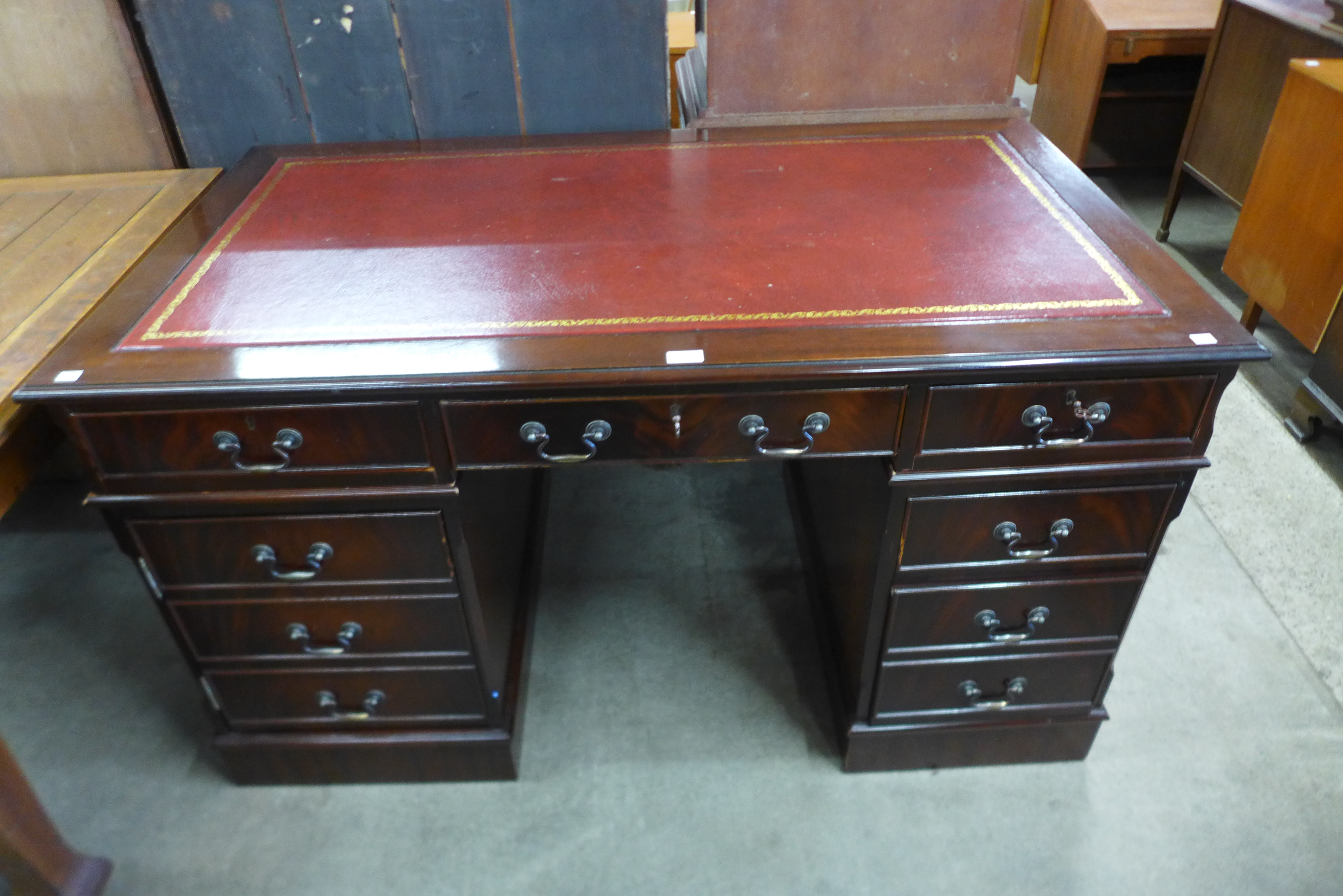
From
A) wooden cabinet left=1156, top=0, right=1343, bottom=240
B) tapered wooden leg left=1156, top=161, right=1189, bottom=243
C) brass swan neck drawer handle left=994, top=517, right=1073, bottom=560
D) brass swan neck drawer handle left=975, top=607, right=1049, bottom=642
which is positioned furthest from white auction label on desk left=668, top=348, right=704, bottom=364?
tapered wooden leg left=1156, top=161, right=1189, bottom=243

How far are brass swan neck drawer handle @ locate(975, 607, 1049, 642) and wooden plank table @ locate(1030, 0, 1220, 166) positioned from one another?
2564mm

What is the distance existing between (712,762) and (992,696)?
19.3 inches

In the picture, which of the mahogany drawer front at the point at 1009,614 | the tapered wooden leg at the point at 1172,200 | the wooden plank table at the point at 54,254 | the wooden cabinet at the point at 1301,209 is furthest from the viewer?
the tapered wooden leg at the point at 1172,200

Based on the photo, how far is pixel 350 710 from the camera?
1.51 metres

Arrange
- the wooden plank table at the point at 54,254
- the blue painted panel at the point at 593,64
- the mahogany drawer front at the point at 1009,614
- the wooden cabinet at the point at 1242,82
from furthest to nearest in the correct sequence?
Answer: the wooden cabinet at the point at 1242,82 < the blue painted panel at the point at 593,64 < the mahogany drawer front at the point at 1009,614 < the wooden plank table at the point at 54,254

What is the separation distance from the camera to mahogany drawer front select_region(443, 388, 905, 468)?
113 cm

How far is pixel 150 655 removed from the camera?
6.04ft

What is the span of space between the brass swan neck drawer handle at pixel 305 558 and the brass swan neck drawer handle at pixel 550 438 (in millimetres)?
365

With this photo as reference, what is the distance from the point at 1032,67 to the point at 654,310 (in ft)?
13.5

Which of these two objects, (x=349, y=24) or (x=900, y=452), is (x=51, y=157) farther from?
(x=900, y=452)

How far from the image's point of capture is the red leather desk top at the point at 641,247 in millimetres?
1161

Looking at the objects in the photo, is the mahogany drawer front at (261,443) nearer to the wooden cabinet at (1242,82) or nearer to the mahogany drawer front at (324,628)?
the mahogany drawer front at (324,628)

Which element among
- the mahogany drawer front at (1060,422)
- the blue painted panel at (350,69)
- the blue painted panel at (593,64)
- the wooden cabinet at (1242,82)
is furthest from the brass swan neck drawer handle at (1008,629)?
the wooden cabinet at (1242,82)

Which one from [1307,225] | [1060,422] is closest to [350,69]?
[1060,422]
